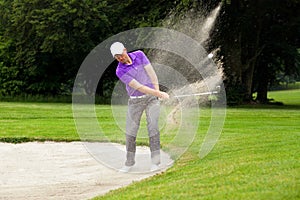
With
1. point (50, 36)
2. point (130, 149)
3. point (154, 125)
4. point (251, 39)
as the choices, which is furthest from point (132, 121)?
point (251, 39)

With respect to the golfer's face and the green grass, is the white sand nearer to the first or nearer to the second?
the green grass

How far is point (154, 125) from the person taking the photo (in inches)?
387

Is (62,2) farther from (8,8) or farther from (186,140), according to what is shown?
(186,140)

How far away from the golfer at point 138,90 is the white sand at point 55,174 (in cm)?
54

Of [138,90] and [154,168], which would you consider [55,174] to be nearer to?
[154,168]

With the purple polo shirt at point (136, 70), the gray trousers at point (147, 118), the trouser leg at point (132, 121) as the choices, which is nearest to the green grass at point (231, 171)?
the gray trousers at point (147, 118)

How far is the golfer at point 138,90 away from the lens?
9312 mm

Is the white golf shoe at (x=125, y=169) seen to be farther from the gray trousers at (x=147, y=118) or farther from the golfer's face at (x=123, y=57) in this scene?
the golfer's face at (x=123, y=57)

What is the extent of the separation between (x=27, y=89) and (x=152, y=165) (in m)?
27.4

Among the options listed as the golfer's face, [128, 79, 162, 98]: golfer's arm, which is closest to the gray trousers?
[128, 79, 162, 98]: golfer's arm

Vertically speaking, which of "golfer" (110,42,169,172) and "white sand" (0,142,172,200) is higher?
"golfer" (110,42,169,172)

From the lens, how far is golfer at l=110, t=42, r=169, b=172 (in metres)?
9.31

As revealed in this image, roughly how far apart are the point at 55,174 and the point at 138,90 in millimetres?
1878

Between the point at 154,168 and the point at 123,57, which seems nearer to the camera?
the point at 123,57
